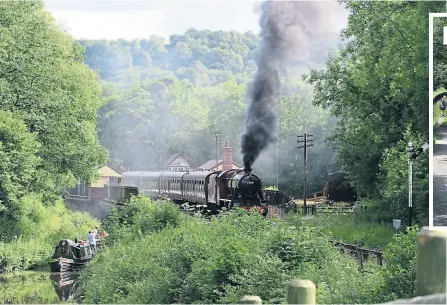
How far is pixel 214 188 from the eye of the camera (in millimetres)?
39781

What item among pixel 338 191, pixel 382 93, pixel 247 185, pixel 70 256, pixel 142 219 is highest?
pixel 382 93

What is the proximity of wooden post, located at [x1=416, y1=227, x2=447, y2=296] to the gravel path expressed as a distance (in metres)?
8.10

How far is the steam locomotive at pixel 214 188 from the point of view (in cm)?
3622

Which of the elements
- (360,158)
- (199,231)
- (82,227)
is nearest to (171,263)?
(199,231)

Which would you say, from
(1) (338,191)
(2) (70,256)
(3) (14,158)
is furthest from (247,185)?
(1) (338,191)

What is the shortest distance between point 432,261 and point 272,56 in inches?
1282

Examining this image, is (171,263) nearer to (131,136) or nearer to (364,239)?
(364,239)

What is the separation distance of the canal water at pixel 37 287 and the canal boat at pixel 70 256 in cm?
36

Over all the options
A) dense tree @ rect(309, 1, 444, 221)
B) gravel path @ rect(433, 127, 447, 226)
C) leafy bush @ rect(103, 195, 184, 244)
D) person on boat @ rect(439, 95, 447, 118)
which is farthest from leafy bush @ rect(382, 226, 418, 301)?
leafy bush @ rect(103, 195, 184, 244)

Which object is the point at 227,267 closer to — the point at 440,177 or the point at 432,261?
the point at 440,177

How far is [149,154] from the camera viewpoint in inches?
3615

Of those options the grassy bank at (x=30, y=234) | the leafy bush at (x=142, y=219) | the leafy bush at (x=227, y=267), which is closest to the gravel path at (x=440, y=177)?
the leafy bush at (x=227, y=267)

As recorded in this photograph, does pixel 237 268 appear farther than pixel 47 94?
No

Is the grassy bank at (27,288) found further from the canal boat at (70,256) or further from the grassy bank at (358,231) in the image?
the grassy bank at (358,231)
